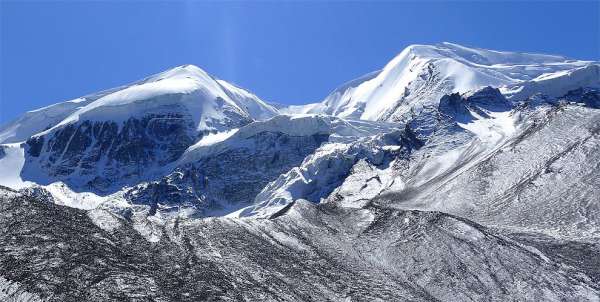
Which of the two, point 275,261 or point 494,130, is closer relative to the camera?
point 275,261

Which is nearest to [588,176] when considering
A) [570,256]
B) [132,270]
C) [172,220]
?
[570,256]

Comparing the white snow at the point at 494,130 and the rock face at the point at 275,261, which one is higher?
the white snow at the point at 494,130

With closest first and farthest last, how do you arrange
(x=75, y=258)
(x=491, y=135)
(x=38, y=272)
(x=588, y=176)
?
(x=38, y=272) → (x=75, y=258) → (x=588, y=176) → (x=491, y=135)

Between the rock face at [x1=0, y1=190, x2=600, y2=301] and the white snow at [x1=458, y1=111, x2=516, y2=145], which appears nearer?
the rock face at [x1=0, y1=190, x2=600, y2=301]

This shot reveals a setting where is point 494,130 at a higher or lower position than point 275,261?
higher

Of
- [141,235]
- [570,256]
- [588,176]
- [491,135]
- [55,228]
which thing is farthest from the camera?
[491,135]

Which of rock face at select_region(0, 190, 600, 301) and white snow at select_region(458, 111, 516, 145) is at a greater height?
white snow at select_region(458, 111, 516, 145)

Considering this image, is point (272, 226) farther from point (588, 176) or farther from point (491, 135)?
point (491, 135)

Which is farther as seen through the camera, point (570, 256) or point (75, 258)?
point (570, 256)

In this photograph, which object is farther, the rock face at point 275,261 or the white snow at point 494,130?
the white snow at point 494,130

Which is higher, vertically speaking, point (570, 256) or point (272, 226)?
point (570, 256)

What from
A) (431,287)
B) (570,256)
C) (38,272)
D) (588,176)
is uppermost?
(588,176)
